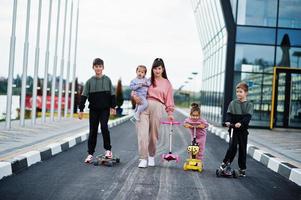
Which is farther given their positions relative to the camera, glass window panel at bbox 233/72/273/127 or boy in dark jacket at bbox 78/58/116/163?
glass window panel at bbox 233/72/273/127

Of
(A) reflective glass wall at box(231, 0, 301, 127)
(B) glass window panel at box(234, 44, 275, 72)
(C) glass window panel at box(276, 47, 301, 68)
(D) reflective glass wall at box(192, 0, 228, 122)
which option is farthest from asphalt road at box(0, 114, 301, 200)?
(D) reflective glass wall at box(192, 0, 228, 122)

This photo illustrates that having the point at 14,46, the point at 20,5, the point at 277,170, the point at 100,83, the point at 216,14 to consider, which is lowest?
the point at 277,170

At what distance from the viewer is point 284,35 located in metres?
19.7

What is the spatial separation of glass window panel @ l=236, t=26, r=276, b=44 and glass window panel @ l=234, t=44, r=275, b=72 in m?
0.25

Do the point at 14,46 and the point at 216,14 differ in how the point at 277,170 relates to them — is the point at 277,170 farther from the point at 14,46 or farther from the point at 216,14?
the point at 216,14

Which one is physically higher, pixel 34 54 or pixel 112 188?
pixel 34 54

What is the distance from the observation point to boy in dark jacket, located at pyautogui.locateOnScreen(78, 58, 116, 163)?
7.43 m

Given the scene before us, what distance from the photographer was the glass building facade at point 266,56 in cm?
1961

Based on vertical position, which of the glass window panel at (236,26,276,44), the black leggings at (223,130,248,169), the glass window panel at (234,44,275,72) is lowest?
the black leggings at (223,130,248,169)

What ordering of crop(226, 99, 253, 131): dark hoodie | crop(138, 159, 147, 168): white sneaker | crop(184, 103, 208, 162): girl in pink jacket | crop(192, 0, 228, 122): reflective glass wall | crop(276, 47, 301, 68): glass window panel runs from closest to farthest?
1. crop(226, 99, 253, 131): dark hoodie
2. crop(138, 159, 147, 168): white sneaker
3. crop(184, 103, 208, 162): girl in pink jacket
4. crop(276, 47, 301, 68): glass window panel
5. crop(192, 0, 228, 122): reflective glass wall

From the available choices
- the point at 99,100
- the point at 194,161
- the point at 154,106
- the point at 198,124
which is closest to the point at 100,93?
the point at 99,100

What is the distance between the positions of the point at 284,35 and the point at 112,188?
16.1 meters

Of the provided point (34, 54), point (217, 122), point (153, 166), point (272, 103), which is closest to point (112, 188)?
point (153, 166)

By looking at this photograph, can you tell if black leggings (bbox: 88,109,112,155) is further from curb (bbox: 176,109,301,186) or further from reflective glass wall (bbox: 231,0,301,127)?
reflective glass wall (bbox: 231,0,301,127)
